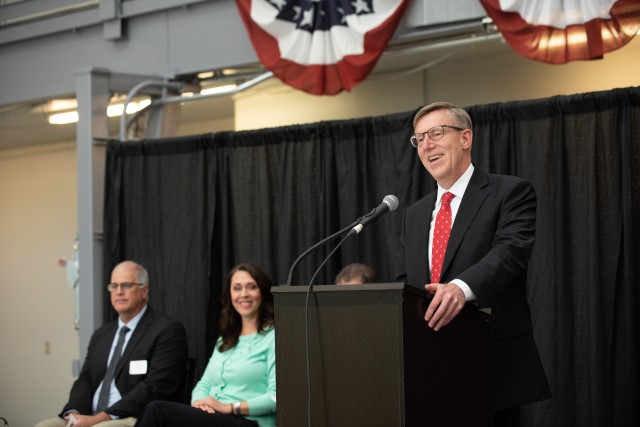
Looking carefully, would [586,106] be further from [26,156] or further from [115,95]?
[26,156]

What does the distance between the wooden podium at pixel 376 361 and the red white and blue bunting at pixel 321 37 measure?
3101mm

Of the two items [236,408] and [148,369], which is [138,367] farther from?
[236,408]

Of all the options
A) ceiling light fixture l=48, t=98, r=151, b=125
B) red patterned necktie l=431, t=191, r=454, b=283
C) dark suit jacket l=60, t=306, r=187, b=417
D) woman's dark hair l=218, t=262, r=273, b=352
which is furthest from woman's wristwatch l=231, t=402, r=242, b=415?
ceiling light fixture l=48, t=98, r=151, b=125

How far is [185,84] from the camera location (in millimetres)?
6500

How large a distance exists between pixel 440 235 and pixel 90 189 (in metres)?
3.74

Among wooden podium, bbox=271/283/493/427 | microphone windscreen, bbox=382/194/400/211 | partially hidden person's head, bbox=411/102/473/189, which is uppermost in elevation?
partially hidden person's head, bbox=411/102/473/189

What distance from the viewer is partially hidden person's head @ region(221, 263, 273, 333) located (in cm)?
476

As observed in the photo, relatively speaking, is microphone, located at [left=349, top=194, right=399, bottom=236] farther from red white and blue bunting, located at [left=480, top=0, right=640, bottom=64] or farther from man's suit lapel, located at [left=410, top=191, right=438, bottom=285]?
red white and blue bunting, located at [left=480, top=0, right=640, bottom=64]

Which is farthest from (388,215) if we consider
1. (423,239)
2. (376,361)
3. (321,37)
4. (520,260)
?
(376,361)

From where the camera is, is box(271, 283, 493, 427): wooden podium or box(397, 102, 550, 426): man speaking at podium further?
box(397, 102, 550, 426): man speaking at podium

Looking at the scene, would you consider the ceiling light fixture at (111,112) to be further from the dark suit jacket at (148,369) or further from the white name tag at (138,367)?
the white name tag at (138,367)

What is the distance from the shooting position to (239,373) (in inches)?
181

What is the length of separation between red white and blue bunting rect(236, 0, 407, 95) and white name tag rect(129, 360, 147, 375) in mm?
1827

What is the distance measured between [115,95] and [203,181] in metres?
1.16
